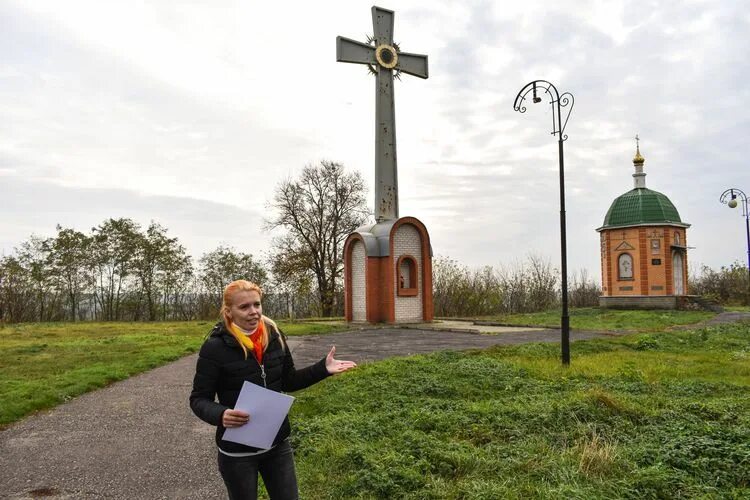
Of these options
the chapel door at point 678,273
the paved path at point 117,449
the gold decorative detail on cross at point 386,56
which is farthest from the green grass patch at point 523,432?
the chapel door at point 678,273

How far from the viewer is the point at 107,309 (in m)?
41.3

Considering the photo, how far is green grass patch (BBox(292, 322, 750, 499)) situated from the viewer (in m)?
4.70

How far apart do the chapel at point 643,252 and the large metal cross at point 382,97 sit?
17.7 metres

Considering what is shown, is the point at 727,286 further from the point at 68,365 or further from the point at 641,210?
the point at 68,365

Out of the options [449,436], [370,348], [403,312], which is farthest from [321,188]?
[449,436]

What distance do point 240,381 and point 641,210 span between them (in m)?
37.6

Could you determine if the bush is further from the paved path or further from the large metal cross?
the paved path

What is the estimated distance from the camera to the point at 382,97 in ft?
89.4

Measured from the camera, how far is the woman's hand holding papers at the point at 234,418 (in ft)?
9.98

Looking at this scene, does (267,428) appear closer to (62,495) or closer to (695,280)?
(62,495)

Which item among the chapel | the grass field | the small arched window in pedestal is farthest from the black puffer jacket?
the chapel

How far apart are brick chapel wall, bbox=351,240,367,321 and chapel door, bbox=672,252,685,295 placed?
21.0 m

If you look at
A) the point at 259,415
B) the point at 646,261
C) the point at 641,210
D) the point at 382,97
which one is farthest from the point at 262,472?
the point at 641,210

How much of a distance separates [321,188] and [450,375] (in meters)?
29.4
